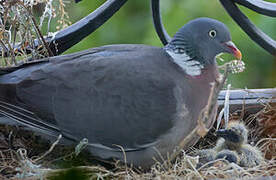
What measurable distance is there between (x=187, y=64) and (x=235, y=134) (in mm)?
265

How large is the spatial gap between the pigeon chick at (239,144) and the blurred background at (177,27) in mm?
713

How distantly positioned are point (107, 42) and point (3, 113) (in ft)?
4.22

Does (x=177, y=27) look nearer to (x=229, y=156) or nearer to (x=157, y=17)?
(x=157, y=17)

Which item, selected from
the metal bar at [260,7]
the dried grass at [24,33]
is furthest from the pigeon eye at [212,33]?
the dried grass at [24,33]

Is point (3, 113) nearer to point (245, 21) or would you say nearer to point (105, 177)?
point (105, 177)

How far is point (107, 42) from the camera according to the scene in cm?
273

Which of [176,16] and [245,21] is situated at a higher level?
[245,21]

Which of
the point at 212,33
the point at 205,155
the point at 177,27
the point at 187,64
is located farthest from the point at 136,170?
the point at 177,27

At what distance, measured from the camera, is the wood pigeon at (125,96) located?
1440mm

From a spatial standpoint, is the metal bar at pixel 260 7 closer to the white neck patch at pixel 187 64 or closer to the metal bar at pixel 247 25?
the metal bar at pixel 247 25

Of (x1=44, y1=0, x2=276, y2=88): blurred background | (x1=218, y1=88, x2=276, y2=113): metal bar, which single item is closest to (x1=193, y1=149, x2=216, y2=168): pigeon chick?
(x1=218, y1=88, x2=276, y2=113): metal bar

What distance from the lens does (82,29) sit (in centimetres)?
173

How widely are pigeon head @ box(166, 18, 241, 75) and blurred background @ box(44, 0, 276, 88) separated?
2.77ft

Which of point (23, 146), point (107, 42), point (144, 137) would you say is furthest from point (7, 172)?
point (107, 42)
